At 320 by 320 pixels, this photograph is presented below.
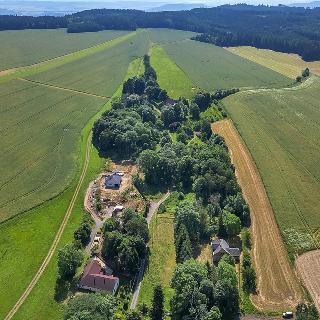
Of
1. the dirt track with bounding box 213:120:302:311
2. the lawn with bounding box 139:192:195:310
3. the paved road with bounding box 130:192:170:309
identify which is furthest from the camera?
the lawn with bounding box 139:192:195:310

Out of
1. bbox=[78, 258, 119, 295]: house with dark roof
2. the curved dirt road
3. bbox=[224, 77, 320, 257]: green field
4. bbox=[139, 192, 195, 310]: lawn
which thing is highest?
bbox=[78, 258, 119, 295]: house with dark roof

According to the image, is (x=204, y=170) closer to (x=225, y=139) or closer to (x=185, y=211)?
(x=185, y=211)

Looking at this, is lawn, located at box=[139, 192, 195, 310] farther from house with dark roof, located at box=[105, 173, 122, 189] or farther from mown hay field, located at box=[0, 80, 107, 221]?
mown hay field, located at box=[0, 80, 107, 221]

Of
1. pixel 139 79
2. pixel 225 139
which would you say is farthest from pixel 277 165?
pixel 139 79

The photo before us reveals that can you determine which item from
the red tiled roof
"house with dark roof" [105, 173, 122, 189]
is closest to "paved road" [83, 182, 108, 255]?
"house with dark roof" [105, 173, 122, 189]

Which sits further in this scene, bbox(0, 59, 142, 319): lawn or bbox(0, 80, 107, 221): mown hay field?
bbox(0, 80, 107, 221): mown hay field

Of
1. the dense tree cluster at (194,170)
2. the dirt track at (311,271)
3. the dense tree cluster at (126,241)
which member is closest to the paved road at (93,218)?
the dense tree cluster at (126,241)

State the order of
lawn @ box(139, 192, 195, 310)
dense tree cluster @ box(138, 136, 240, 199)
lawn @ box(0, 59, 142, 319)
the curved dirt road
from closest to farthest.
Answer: the curved dirt road
lawn @ box(0, 59, 142, 319)
lawn @ box(139, 192, 195, 310)
dense tree cluster @ box(138, 136, 240, 199)
